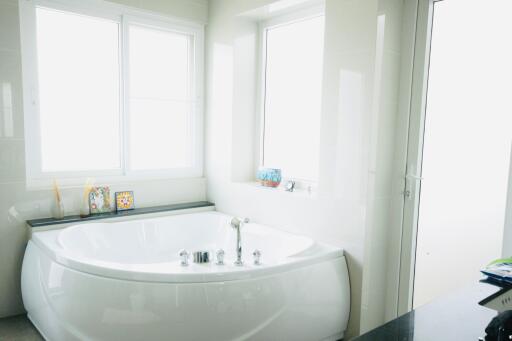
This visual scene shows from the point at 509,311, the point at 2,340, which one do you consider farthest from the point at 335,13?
the point at 2,340

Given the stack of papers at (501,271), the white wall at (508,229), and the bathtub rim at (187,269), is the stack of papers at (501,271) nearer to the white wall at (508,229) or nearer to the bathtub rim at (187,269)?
the white wall at (508,229)

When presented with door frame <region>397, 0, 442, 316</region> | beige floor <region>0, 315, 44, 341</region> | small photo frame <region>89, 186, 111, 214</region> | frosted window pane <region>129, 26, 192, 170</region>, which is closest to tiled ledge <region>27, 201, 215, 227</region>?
small photo frame <region>89, 186, 111, 214</region>

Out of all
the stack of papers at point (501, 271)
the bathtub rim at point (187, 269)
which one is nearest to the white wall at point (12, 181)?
the bathtub rim at point (187, 269)

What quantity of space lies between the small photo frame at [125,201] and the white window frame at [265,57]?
107cm

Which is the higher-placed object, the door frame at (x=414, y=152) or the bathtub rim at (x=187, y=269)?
the door frame at (x=414, y=152)

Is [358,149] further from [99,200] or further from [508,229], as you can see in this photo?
[99,200]

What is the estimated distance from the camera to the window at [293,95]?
3195 millimetres

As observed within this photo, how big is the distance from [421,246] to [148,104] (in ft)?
7.68

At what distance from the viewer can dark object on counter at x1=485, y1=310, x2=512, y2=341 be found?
1.03 meters

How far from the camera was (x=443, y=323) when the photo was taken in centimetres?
120

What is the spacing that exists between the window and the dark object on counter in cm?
208

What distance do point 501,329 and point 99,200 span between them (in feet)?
9.25

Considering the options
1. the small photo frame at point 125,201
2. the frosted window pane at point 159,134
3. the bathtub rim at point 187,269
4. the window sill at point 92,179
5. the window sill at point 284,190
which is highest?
the frosted window pane at point 159,134

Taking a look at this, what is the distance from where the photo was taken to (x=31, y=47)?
9.64 feet
